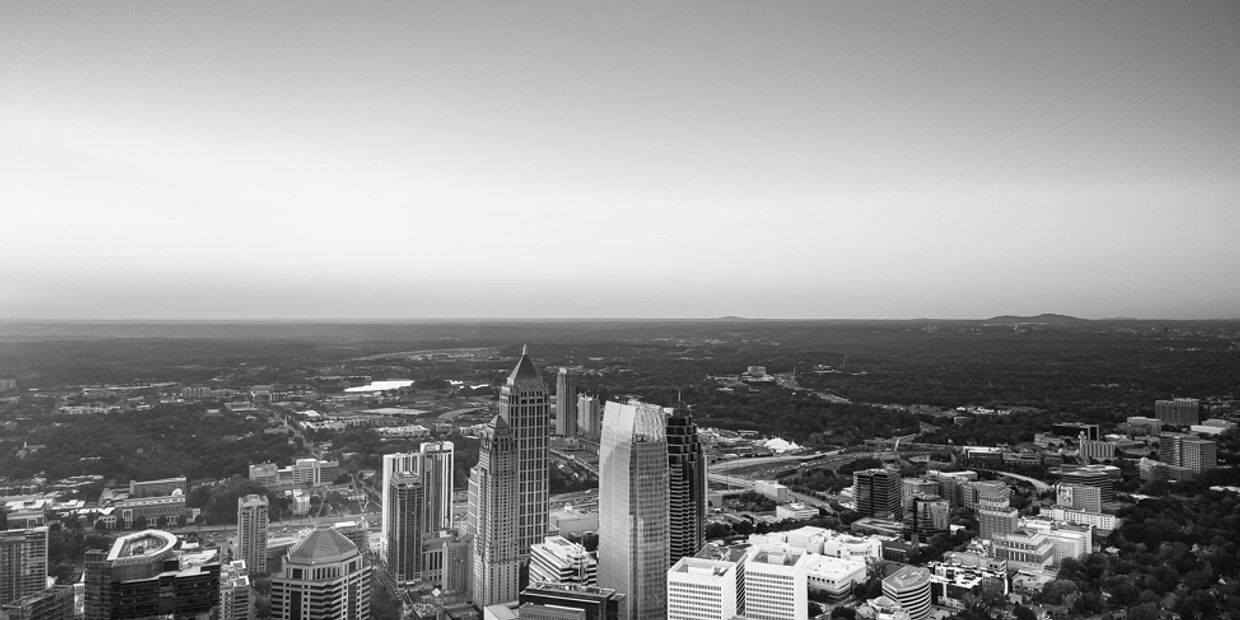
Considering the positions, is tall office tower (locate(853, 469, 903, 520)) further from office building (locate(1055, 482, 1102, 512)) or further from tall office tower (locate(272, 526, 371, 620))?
tall office tower (locate(272, 526, 371, 620))

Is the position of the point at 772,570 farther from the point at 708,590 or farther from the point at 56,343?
the point at 56,343

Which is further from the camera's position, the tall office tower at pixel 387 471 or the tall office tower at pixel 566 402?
the tall office tower at pixel 566 402

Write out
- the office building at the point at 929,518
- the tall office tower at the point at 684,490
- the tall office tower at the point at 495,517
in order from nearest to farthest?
the tall office tower at the point at 684,490, the tall office tower at the point at 495,517, the office building at the point at 929,518

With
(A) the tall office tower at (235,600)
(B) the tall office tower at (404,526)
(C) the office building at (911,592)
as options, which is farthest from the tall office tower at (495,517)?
(C) the office building at (911,592)

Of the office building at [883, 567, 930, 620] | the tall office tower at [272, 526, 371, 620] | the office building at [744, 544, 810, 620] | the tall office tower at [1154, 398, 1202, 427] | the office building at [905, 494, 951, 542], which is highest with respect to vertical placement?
the tall office tower at [1154, 398, 1202, 427]

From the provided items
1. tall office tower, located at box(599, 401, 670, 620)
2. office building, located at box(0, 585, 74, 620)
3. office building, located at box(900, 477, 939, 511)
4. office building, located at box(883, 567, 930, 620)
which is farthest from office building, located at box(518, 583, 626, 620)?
office building, located at box(900, 477, 939, 511)

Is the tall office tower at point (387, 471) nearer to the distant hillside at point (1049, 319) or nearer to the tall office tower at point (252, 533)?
the tall office tower at point (252, 533)
